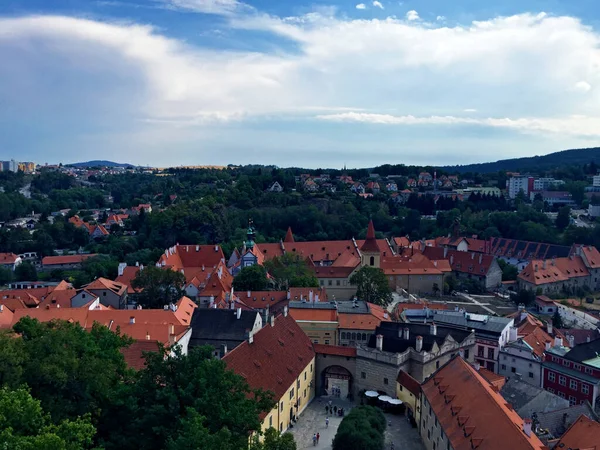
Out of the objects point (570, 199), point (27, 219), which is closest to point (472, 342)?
point (570, 199)

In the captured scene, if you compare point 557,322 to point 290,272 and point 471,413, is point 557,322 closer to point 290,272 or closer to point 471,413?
point 290,272

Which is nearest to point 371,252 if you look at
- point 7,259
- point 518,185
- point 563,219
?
point 563,219

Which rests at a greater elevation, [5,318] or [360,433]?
[5,318]

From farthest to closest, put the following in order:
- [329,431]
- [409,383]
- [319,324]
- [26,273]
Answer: [26,273] < [319,324] < [409,383] < [329,431]

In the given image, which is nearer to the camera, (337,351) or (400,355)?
(400,355)

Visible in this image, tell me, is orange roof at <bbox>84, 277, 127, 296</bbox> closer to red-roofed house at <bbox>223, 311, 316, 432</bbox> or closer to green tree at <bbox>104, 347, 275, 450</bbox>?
red-roofed house at <bbox>223, 311, 316, 432</bbox>

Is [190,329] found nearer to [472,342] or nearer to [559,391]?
[472,342]
